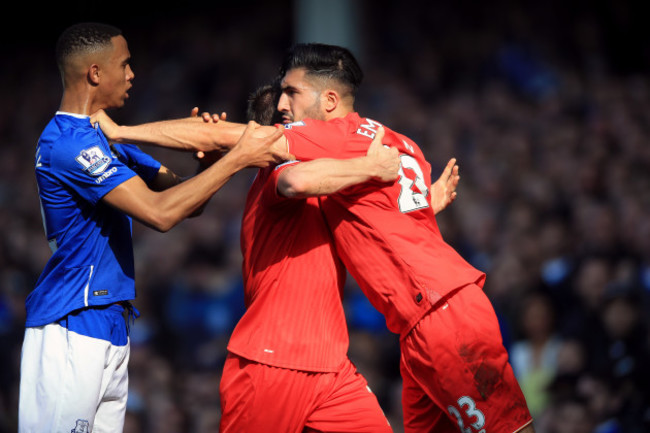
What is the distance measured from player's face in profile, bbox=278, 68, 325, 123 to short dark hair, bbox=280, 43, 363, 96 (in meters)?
0.05

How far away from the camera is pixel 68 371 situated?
10.7 ft

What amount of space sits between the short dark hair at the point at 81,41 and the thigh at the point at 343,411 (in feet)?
5.80

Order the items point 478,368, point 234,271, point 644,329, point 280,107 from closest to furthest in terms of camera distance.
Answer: point 478,368, point 280,107, point 644,329, point 234,271

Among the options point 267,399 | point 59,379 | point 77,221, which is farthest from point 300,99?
point 59,379

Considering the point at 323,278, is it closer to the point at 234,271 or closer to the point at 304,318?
the point at 304,318

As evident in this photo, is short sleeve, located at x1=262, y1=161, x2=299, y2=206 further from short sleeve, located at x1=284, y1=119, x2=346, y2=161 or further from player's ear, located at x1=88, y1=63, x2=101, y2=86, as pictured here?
player's ear, located at x1=88, y1=63, x2=101, y2=86

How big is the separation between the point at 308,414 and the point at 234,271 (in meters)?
4.07

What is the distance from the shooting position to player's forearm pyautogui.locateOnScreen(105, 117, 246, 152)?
3461 mm

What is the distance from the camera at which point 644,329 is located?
5.14 metres

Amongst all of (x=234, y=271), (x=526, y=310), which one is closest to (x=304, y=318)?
(x=526, y=310)

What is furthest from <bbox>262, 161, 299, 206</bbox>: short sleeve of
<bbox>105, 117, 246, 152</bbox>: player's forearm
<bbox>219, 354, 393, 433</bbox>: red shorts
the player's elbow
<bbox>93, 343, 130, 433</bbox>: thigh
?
<bbox>93, 343, 130, 433</bbox>: thigh

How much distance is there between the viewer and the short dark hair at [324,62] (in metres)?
3.78

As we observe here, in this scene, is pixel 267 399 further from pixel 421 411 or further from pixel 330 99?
pixel 330 99

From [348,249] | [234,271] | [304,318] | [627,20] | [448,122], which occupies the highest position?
[627,20]
